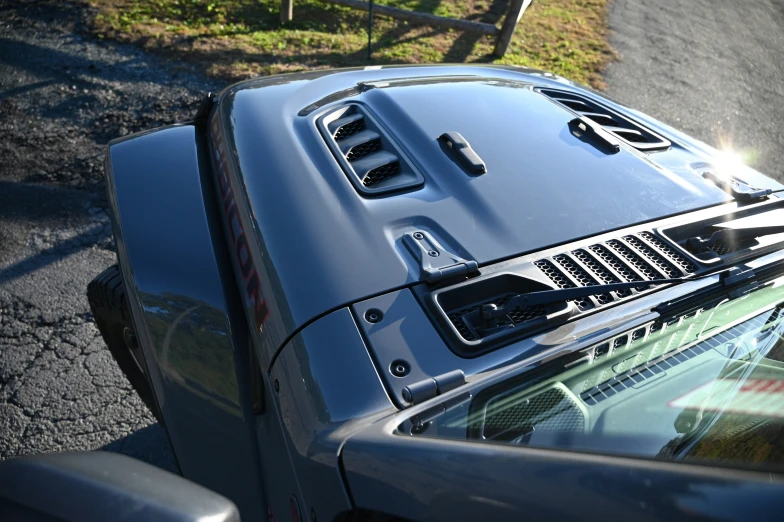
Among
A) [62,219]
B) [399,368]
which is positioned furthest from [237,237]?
[62,219]

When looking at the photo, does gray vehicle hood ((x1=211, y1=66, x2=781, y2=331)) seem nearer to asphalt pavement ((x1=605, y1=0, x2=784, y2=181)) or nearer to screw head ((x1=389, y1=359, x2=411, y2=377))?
screw head ((x1=389, y1=359, x2=411, y2=377))

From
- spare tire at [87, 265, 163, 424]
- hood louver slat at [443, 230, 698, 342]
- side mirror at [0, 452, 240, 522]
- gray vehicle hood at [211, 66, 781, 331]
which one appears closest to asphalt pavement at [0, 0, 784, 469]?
spare tire at [87, 265, 163, 424]

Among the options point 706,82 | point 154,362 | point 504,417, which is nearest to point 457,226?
point 504,417

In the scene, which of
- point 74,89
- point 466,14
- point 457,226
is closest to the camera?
point 457,226

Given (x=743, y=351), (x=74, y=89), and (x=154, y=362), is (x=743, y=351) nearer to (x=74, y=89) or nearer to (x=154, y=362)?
(x=154, y=362)

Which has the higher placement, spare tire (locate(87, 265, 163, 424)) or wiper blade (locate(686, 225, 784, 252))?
wiper blade (locate(686, 225, 784, 252))

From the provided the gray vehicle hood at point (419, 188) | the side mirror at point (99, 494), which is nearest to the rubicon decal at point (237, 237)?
the gray vehicle hood at point (419, 188)

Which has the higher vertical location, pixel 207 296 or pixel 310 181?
pixel 310 181

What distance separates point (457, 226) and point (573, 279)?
1.07 ft

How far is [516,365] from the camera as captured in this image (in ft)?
4.22

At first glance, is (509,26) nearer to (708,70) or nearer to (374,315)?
(708,70)

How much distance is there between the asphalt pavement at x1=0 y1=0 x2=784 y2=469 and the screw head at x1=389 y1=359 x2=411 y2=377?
66.1 inches

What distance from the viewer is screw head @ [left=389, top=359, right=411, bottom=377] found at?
1252 millimetres

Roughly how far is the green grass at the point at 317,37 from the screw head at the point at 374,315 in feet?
15.6
